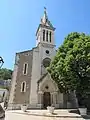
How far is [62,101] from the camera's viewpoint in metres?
23.4

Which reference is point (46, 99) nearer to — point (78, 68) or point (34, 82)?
point (34, 82)

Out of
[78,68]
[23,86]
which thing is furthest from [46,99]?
[78,68]

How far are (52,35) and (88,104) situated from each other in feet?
48.1

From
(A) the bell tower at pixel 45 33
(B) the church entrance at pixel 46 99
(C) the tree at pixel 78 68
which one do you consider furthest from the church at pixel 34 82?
(C) the tree at pixel 78 68

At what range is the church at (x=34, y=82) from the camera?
76.3 ft

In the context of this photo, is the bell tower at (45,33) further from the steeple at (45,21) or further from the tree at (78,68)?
the tree at (78,68)

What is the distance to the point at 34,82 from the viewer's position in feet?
80.5

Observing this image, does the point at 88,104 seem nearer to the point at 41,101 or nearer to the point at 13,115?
the point at 41,101

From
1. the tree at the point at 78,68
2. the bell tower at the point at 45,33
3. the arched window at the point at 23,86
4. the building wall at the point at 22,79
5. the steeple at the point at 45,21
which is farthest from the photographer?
the steeple at the point at 45,21

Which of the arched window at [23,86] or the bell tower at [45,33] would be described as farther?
the bell tower at [45,33]

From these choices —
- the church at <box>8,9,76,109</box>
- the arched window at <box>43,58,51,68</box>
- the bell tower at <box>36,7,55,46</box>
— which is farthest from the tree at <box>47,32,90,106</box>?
the bell tower at <box>36,7,55,46</box>

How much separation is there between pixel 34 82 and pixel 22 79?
6.68 ft

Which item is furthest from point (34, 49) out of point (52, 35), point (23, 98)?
point (23, 98)

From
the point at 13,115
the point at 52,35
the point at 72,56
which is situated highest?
the point at 52,35
